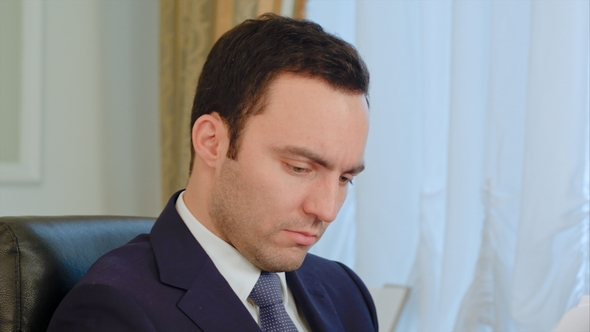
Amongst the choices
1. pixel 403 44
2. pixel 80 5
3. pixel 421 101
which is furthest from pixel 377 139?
pixel 80 5

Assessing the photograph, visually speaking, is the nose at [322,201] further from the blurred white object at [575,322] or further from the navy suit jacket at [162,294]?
the blurred white object at [575,322]

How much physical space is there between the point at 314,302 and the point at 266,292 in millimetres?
170

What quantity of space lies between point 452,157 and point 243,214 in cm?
81

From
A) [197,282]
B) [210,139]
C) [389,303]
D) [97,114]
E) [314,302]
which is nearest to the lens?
[197,282]

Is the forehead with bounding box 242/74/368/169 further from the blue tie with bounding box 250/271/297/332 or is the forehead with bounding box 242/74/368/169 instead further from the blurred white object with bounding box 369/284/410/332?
the blurred white object with bounding box 369/284/410/332

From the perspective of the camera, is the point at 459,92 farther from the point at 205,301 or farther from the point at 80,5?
the point at 80,5

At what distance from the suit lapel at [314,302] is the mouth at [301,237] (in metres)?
0.19

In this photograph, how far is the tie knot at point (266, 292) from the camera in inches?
43.7

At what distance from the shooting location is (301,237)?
42.5 inches

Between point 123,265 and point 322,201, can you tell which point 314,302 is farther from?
point 123,265

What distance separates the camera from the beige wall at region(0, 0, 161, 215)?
206 cm

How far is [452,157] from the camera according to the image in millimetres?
1695

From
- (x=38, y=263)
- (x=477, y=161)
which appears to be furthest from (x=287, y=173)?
(x=477, y=161)

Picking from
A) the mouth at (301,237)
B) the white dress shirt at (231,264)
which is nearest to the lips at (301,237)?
the mouth at (301,237)
